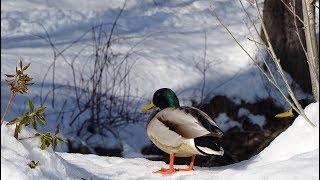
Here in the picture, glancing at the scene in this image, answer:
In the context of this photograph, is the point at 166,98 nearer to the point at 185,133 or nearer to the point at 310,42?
the point at 185,133

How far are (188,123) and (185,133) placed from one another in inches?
2.4

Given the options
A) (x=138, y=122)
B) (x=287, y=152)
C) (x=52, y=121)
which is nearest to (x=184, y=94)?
(x=138, y=122)

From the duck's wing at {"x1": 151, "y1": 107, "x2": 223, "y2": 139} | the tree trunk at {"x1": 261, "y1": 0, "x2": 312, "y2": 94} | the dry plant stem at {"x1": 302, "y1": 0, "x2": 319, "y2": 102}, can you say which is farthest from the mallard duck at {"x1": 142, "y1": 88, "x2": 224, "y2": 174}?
the tree trunk at {"x1": 261, "y1": 0, "x2": 312, "y2": 94}

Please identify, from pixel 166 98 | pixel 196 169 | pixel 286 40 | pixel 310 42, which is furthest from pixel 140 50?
pixel 310 42

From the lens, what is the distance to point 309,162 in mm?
4047

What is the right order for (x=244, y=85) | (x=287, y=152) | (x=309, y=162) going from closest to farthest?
(x=309, y=162) < (x=287, y=152) < (x=244, y=85)

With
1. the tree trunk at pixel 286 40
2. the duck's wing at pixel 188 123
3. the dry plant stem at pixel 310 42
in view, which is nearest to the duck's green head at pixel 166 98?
the duck's wing at pixel 188 123

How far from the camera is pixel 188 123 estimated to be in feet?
15.4

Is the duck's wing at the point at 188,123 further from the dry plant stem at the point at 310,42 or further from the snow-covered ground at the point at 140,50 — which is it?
the dry plant stem at the point at 310,42

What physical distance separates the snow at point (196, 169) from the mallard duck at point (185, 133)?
12cm

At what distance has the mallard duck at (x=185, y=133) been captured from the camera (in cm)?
460

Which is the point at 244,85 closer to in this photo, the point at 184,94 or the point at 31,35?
the point at 184,94

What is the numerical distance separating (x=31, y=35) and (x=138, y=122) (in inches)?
82.4

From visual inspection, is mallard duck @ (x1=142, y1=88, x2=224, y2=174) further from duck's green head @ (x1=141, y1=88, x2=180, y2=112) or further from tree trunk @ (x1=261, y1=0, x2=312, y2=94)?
Answer: tree trunk @ (x1=261, y1=0, x2=312, y2=94)
